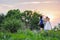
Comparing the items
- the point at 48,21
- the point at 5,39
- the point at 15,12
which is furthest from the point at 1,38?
the point at 15,12

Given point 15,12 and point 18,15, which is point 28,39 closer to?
point 18,15

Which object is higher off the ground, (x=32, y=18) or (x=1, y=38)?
(x=1, y=38)

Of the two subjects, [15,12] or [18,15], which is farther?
[15,12]

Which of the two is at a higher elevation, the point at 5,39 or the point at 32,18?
the point at 5,39

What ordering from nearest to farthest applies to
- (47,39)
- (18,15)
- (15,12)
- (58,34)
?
(47,39) < (58,34) < (18,15) < (15,12)

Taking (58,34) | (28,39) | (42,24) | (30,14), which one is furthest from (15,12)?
(28,39)

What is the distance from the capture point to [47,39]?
8250 millimetres

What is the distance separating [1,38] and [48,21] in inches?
201

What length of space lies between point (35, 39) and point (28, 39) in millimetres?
372

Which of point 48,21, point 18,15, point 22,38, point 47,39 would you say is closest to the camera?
point 22,38

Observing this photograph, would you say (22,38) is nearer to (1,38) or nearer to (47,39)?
(1,38)

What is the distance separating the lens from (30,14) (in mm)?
29703

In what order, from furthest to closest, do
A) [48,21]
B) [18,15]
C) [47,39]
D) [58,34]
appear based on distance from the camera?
[18,15] → [48,21] → [58,34] → [47,39]

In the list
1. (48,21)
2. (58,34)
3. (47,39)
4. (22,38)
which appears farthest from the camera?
(48,21)
